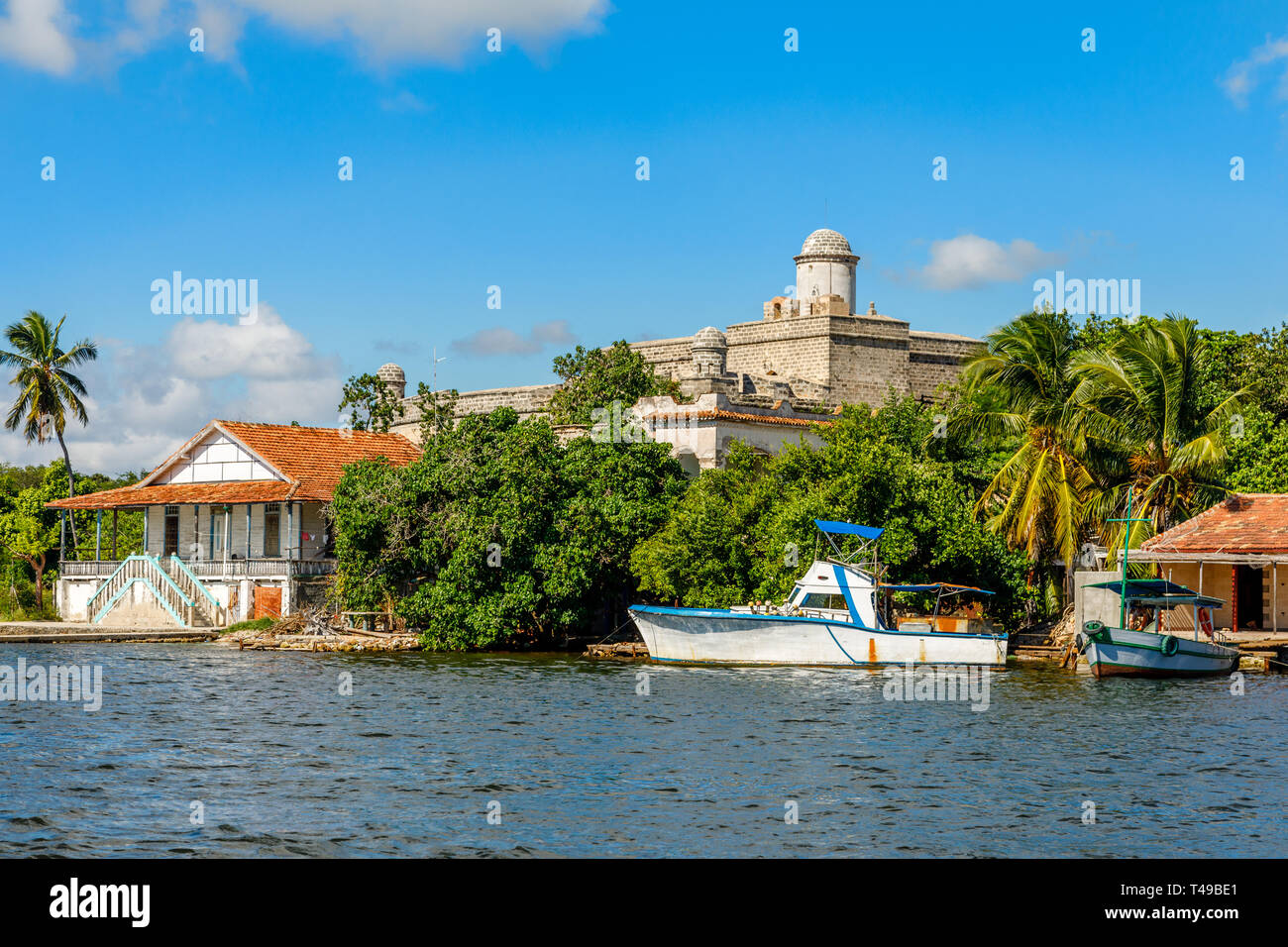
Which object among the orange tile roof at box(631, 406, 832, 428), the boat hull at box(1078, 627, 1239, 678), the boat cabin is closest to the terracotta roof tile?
the orange tile roof at box(631, 406, 832, 428)

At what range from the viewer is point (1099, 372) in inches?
1451

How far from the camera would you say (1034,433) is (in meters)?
37.9

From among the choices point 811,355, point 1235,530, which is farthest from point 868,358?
point 1235,530

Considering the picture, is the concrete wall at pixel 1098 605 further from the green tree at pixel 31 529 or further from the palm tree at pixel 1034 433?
the green tree at pixel 31 529

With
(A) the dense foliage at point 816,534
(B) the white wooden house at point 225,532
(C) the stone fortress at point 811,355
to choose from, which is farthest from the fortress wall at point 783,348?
(A) the dense foliage at point 816,534

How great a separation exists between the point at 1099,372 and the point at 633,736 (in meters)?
20.1

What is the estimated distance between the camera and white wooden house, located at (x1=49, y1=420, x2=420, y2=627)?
4366cm

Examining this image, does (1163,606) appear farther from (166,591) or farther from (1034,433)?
(166,591)

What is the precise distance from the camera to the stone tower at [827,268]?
59.3 meters

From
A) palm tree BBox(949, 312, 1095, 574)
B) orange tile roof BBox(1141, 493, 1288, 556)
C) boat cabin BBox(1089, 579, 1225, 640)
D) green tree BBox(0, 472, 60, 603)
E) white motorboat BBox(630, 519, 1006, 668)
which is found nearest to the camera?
boat cabin BBox(1089, 579, 1225, 640)

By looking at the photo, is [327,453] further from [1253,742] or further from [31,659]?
[1253,742]

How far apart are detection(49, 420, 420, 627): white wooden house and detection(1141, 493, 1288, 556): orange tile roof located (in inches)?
880

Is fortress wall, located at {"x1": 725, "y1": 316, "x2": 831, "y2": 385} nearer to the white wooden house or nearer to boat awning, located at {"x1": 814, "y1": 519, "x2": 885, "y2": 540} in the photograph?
the white wooden house
